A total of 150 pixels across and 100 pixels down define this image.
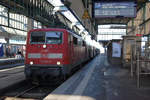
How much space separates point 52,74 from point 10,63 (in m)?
9.03

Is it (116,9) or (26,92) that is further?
(116,9)

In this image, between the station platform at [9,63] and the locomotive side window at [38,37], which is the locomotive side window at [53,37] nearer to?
the locomotive side window at [38,37]

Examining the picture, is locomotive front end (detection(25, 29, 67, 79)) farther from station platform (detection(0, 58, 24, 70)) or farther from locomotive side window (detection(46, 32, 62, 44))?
station platform (detection(0, 58, 24, 70))

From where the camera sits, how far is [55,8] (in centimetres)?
2370

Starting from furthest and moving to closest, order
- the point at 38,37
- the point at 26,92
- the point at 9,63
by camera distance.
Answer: the point at 9,63 → the point at 38,37 → the point at 26,92

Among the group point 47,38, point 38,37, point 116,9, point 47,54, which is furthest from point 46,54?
point 116,9

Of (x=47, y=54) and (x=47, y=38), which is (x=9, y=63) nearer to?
(x=47, y=38)

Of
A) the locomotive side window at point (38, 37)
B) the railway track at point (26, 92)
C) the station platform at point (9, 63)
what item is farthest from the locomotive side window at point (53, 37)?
the station platform at point (9, 63)

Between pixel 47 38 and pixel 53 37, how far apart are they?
305mm

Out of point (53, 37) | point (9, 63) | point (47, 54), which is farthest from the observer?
point (9, 63)

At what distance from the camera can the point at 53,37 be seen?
977cm

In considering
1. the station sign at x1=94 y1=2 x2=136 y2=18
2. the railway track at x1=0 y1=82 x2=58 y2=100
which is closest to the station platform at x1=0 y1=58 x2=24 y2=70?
the railway track at x1=0 y1=82 x2=58 y2=100

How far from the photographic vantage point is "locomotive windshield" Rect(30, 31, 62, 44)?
383 inches

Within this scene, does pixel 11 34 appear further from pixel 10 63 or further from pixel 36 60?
pixel 36 60
